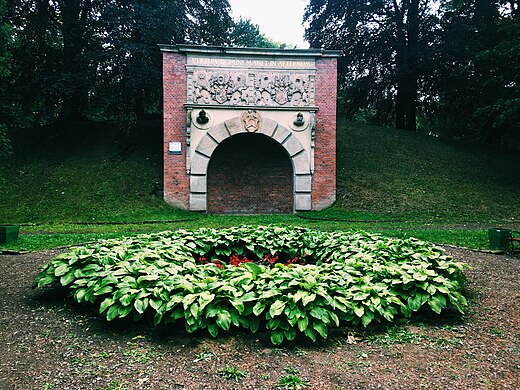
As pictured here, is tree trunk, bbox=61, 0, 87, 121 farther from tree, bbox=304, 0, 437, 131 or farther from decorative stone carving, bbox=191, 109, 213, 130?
tree, bbox=304, 0, 437, 131

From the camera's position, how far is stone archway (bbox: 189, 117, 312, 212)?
1507cm

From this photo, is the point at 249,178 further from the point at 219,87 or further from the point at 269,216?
the point at 219,87

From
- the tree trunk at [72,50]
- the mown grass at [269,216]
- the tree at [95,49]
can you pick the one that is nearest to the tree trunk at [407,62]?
the mown grass at [269,216]

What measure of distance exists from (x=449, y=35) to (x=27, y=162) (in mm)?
21272

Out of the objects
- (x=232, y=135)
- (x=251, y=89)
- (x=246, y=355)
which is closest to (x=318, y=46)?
(x=251, y=89)

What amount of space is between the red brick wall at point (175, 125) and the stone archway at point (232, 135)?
0.36 metres

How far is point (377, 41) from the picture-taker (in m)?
24.0

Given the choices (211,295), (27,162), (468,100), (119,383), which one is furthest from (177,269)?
(468,100)

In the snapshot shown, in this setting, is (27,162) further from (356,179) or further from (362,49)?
(362,49)

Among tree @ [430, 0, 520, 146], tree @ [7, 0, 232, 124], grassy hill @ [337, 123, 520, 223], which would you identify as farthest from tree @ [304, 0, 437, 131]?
tree @ [7, 0, 232, 124]

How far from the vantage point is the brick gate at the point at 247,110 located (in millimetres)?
14953

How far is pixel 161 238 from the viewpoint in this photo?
6.52 m

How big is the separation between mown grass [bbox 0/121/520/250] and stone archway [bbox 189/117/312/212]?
813 millimetres

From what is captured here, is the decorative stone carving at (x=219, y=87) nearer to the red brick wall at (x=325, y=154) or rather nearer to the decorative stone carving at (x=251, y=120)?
the decorative stone carving at (x=251, y=120)
